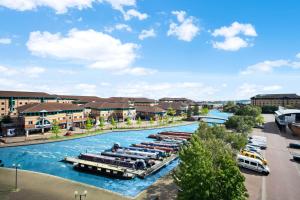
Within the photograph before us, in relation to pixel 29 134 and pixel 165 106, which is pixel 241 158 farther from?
pixel 165 106

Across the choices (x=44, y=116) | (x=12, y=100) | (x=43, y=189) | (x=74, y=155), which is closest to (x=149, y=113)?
(x=44, y=116)

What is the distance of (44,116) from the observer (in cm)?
6975

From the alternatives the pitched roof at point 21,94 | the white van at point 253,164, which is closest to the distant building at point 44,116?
the pitched roof at point 21,94

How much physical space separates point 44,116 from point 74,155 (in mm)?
26526

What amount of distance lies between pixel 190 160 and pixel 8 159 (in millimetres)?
40142

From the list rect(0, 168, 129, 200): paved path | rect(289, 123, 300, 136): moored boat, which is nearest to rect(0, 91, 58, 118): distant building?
rect(0, 168, 129, 200): paved path

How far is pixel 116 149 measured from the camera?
53062 mm

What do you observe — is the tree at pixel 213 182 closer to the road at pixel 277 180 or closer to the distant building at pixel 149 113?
the road at pixel 277 180

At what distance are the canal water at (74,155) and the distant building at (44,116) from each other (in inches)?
491

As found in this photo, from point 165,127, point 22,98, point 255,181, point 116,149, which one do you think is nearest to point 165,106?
point 165,127

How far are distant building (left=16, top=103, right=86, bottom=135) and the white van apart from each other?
56578 mm

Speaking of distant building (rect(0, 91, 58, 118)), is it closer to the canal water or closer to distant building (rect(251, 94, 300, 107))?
the canal water

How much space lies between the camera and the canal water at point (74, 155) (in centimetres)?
3457

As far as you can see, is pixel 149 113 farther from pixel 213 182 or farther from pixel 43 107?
pixel 213 182
